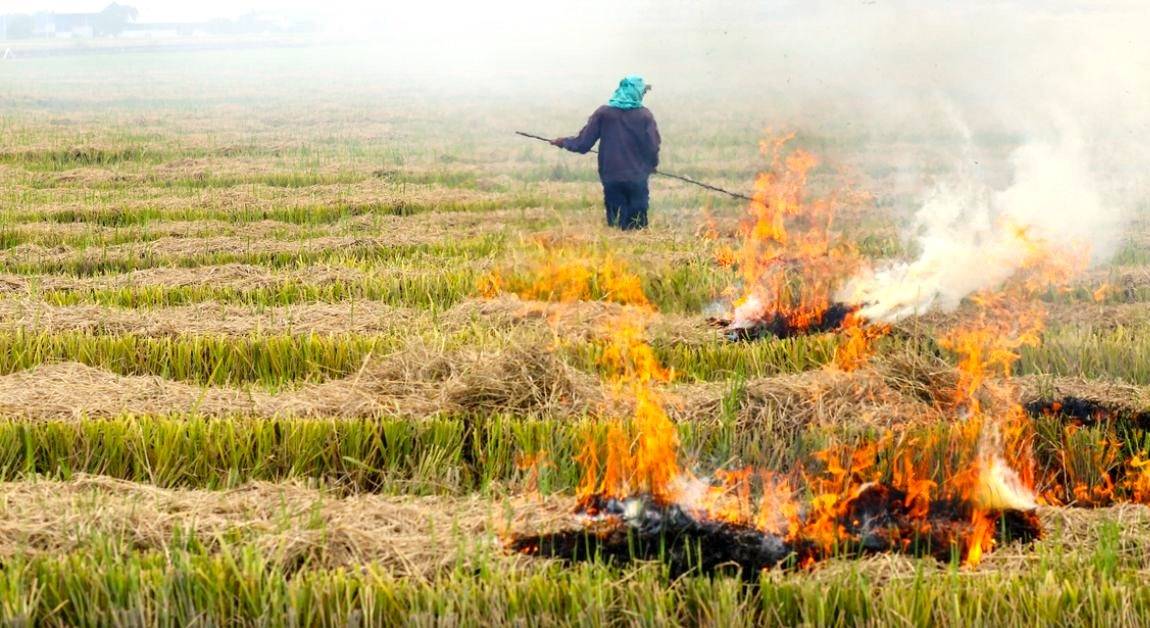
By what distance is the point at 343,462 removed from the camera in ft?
17.5

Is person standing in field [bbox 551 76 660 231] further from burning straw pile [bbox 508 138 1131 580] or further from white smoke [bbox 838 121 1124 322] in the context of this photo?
burning straw pile [bbox 508 138 1131 580]

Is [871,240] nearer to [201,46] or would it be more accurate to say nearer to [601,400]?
[601,400]

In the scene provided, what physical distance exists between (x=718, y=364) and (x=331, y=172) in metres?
11.1

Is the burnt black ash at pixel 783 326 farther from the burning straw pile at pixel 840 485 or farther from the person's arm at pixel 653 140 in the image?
the person's arm at pixel 653 140

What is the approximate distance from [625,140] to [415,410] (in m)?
6.63

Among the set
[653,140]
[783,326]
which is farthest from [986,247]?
[653,140]

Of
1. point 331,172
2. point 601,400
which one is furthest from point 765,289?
point 331,172

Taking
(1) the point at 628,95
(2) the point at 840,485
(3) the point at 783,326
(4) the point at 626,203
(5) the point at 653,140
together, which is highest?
(1) the point at 628,95

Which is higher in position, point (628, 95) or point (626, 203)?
point (628, 95)

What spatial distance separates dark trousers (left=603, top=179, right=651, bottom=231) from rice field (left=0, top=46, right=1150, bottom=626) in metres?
0.27

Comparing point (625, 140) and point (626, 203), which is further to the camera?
point (626, 203)

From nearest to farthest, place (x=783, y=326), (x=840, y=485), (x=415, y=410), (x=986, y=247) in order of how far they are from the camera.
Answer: (x=840, y=485), (x=415, y=410), (x=783, y=326), (x=986, y=247)

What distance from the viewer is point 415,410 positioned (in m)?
5.82

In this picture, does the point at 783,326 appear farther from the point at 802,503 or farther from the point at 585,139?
the point at 585,139
